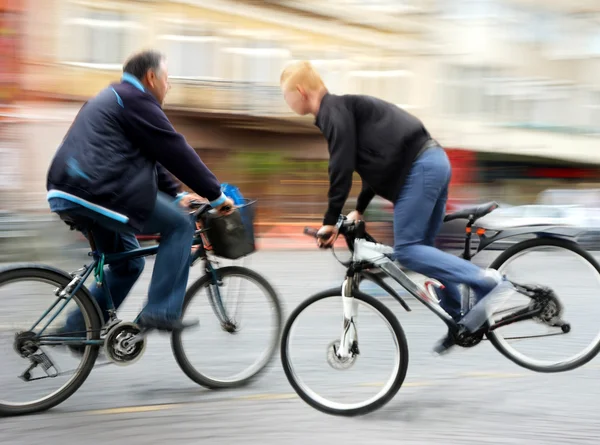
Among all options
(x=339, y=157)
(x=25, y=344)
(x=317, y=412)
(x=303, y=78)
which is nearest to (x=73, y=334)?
(x=25, y=344)

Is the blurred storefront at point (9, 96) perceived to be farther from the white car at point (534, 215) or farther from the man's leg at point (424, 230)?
the man's leg at point (424, 230)

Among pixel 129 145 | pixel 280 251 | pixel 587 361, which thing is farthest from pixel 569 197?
pixel 129 145

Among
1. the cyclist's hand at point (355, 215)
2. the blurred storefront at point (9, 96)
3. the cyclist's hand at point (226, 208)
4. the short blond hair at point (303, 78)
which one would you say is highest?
the short blond hair at point (303, 78)

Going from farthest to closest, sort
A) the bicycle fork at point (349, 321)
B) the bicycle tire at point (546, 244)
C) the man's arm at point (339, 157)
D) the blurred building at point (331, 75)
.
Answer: the blurred building at point (331, 75) < the bicycle tire at point (546, 244) < the bicycle fork at point (349, 321) < the man's arm at point (339, 157)

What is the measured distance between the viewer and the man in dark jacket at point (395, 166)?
4852 millimetres

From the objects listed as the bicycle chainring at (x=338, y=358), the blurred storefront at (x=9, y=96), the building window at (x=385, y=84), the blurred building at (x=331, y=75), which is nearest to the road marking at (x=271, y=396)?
the bicycle chainring at (x=338, y=358)

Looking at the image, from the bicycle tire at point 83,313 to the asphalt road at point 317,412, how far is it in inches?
2.2

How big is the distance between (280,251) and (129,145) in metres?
13.5

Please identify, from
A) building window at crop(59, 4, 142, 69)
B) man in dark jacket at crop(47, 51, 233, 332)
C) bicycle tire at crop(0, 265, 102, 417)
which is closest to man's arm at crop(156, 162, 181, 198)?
man in dark jacket at crop(47, 51, 233, 332)

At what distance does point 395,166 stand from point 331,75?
→ 26992 millimetres

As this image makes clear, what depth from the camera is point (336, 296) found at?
493 cm

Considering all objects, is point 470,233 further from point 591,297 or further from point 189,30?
point 189,30

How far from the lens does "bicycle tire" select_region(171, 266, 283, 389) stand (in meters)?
5.32

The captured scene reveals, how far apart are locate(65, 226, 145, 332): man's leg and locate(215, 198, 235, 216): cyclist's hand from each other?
468 mm
